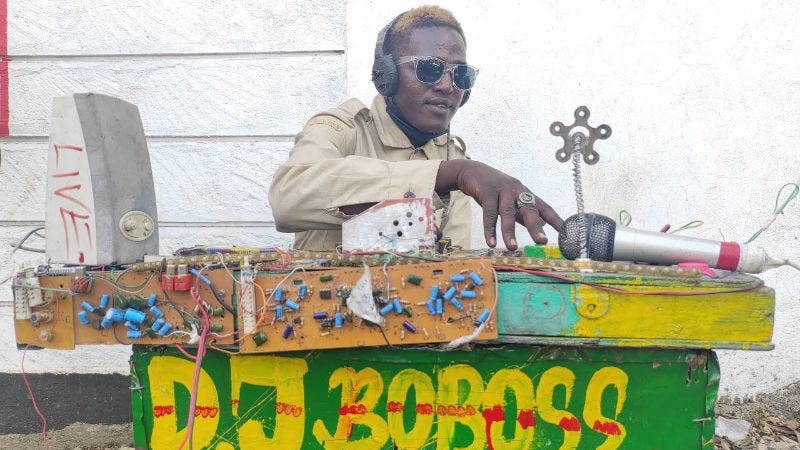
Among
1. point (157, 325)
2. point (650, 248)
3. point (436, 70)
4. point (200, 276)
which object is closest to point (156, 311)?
point (157, 325)

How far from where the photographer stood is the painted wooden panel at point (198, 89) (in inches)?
134

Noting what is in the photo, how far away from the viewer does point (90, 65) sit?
11.3 ft

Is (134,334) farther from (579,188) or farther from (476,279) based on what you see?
(579,188)

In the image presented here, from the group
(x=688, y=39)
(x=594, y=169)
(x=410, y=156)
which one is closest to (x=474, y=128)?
(x=594, y=169)

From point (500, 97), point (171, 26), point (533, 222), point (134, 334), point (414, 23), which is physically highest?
point (171, 26)

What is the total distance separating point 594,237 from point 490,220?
0.27 meters

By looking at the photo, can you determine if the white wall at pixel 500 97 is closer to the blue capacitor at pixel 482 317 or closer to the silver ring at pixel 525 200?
the silver ring at pixel 525 200

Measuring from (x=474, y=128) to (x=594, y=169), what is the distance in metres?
0.72

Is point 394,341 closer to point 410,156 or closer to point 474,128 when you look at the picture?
point 410,156

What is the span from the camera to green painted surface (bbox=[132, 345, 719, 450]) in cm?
150

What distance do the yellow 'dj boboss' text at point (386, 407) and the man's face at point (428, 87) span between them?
1.17 meters

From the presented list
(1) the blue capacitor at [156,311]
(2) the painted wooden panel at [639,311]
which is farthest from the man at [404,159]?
(1) the blue capacitor at [156,311]

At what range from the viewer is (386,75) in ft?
7.87

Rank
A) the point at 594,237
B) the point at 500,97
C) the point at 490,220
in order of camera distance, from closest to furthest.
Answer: the point at 594,237, the point at 490,220, the point at 500,97
